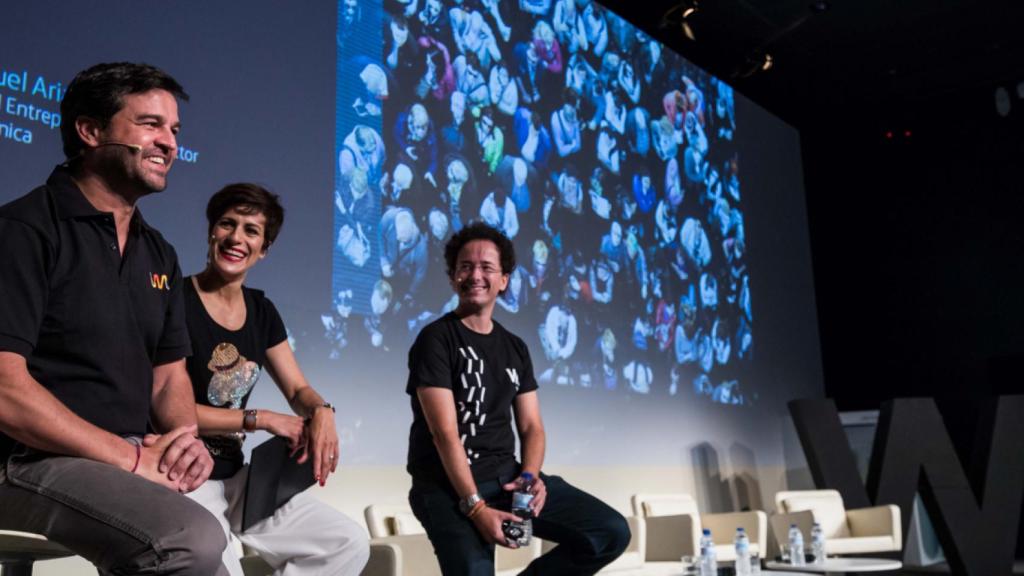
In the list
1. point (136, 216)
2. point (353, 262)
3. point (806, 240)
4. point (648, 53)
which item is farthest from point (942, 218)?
point (136, 216)

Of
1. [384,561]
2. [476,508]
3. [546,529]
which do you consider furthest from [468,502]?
[384,561]

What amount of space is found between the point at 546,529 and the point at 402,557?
52cm

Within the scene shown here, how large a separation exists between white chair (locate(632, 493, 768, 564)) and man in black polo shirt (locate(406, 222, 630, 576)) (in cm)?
212

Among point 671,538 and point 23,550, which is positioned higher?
point 23,550

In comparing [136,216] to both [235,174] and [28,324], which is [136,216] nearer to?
[28,324]

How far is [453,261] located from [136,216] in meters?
1.41

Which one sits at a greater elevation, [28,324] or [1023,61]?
[1023,61]

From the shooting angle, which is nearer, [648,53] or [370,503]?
[370,503]

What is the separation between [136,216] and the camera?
5.58 ft

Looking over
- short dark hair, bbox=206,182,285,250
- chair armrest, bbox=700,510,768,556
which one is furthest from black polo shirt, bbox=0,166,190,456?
chair armrest, bbox=700,510,768,556

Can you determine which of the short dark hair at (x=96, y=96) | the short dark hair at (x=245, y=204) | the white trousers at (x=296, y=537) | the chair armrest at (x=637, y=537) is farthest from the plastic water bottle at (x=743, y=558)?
the short dark hair at (x=96, y=96)

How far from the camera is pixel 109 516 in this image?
4.32ft

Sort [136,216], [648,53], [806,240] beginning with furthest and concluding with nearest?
[806,240] → [648,53] → [136,216]

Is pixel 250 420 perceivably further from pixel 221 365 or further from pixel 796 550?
pixel 796 550
